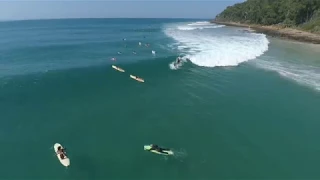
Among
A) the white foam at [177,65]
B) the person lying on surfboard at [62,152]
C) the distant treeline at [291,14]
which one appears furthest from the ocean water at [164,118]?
the distant treeline at [291,14]

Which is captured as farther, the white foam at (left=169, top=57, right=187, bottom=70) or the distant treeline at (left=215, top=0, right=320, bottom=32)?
the distant treeline at (left=215, top=0, right=320, bottom=32)

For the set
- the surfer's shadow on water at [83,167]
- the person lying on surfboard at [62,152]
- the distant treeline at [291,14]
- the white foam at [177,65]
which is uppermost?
the distant treeline at [291,14]

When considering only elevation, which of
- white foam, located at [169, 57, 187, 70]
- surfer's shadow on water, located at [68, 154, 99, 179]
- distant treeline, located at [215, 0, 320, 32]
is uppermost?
distant treeline, located at [215, 0, 320, 32]

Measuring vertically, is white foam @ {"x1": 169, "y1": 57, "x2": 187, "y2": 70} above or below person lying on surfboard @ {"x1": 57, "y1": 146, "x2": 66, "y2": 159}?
above

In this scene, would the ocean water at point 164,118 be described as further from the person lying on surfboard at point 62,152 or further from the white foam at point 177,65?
the person lying on surfboard at point 62,152

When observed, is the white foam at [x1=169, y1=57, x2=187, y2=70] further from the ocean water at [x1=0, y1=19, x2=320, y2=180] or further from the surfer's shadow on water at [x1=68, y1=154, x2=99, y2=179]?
the surfer's shadow on water at [x1=68, y1=154, x2=99, y2=179]

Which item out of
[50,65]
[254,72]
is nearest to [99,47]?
[50,65]

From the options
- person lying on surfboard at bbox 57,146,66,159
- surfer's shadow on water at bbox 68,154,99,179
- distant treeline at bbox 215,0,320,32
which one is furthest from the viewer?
distant treeline at bbox 215,0,320,32

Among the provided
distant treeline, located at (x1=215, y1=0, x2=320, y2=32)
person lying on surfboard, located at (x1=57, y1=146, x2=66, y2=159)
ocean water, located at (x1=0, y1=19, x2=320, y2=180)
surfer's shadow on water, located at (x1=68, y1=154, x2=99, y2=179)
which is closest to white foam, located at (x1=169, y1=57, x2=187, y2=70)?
ocean water, located at (x1=0, y1=19, x2=320, y2=180)

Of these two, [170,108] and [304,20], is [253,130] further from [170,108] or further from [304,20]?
[304,20]
